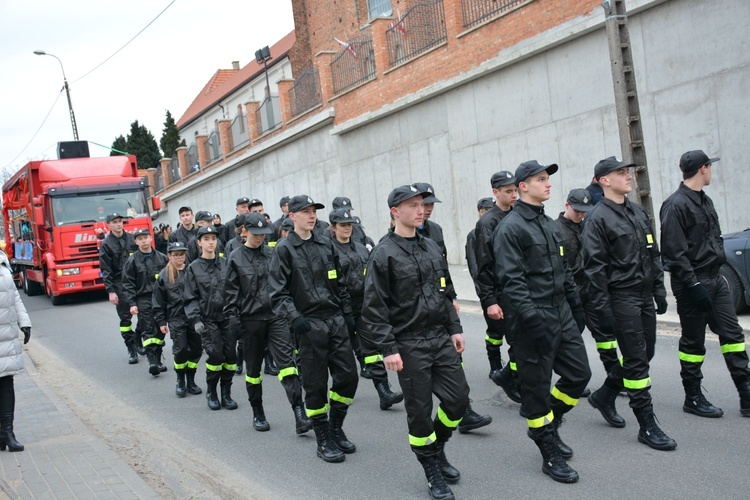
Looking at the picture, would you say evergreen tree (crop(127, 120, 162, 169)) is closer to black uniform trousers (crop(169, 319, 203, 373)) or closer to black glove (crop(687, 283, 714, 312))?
black uniform trousers (crop(169, 319, 203, 373))

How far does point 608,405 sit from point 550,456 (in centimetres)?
130

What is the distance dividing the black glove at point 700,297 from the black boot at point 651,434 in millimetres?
946

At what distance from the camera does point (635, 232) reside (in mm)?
5875

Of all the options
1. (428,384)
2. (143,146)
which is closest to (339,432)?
(428,384)

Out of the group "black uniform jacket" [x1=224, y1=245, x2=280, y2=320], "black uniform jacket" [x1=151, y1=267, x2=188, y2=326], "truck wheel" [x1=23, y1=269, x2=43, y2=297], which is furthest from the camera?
"truck wheel" [x1=23, y1=269, x2=43, y2=297]

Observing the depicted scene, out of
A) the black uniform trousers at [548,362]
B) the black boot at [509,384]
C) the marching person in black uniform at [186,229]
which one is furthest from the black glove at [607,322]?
the marching person in black uniform at [186,229]

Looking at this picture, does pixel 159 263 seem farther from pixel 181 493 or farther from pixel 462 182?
pixel 462 182

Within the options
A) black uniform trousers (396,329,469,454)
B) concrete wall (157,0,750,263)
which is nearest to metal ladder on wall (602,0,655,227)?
concrete wall (157,0,750,263)

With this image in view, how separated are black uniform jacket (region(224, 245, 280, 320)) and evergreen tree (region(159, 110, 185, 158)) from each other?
56.9 meters

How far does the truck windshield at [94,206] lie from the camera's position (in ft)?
66.7

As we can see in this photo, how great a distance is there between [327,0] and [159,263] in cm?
2704

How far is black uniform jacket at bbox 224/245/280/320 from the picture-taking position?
23.4 feet

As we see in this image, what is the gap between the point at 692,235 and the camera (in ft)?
20.2

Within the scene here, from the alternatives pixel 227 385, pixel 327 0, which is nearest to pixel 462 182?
pixel 227 385
